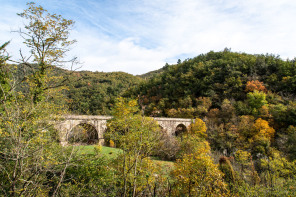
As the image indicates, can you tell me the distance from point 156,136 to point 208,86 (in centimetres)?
3416

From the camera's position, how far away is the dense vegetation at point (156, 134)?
5645 millimetres

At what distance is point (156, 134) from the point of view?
880 centimetres

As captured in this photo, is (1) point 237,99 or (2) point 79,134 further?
(1) point 237,99

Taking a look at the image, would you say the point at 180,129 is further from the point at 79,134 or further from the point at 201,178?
the point at 79,134

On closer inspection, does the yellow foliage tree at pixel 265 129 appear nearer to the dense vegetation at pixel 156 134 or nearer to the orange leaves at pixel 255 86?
the dense vegetation at pixel 156 134

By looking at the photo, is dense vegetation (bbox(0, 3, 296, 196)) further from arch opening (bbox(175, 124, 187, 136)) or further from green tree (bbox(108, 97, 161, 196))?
arch opening (bbox(175, 124, 187, 136))

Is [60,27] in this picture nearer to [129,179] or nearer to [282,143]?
[129,179]

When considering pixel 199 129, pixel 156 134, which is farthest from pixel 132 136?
pixel 199 129

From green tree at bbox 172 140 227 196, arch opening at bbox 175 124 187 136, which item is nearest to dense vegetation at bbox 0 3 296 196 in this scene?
green tree at bbox 172 140 227 196

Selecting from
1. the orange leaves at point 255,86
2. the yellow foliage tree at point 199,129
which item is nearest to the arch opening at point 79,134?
the yellow foliage tree at point 199,129

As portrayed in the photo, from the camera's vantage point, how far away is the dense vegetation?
18.5 ft

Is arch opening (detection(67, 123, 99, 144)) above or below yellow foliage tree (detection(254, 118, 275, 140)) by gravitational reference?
above

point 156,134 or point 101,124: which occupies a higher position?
A: point 156,134

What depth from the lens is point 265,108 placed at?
2434 cm
